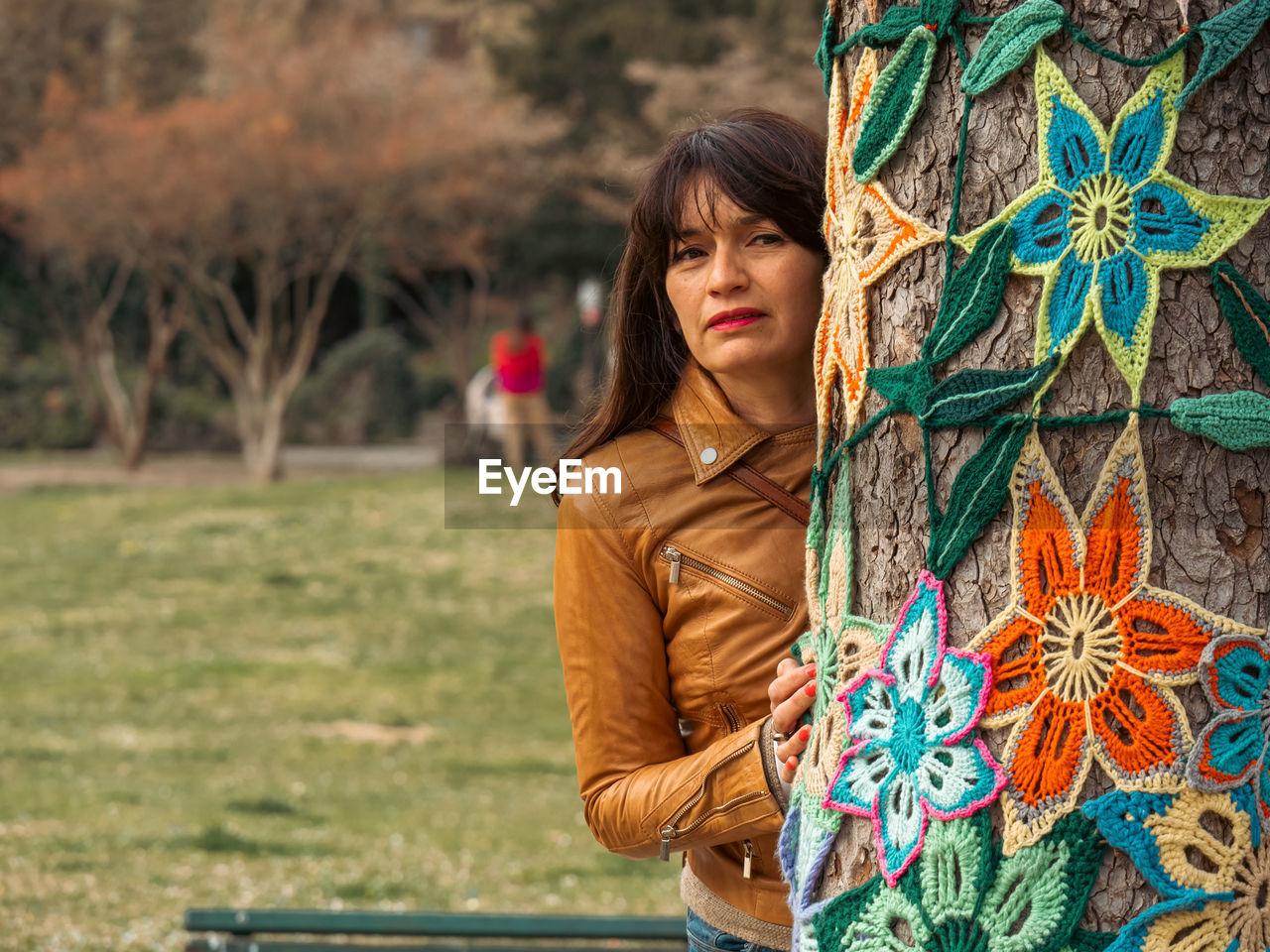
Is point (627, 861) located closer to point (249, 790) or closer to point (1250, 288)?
point (249, 790)

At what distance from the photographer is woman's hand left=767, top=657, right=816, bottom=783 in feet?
5.49

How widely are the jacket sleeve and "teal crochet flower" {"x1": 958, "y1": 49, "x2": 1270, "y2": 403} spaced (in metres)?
0.72

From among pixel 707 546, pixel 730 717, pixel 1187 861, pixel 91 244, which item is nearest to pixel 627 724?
pixel 730 717

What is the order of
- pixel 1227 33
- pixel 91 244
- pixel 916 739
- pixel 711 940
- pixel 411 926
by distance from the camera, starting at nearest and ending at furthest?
pixel 1227 33
pixel 916 739
pixel 711 940
pixel 411 926
pixel 91 244

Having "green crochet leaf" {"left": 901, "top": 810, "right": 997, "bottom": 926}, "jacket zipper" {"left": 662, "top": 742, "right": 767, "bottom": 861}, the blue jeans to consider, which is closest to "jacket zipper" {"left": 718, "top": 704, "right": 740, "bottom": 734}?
"jacket zipper" {"left": 662, "top": 742, "right": 767, "bottom": 861}

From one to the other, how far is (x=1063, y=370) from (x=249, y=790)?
642 centimetres

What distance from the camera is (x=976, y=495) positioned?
1.40 metres

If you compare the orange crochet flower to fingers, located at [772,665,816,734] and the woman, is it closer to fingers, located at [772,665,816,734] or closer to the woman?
fingers, located at [772,665,816,734]

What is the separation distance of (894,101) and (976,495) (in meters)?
0.43

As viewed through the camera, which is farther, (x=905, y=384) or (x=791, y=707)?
(x=791, y=707)

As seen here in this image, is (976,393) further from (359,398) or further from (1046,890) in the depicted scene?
(359,398)

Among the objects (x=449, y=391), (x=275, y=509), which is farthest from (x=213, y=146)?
(x=449, y=391)

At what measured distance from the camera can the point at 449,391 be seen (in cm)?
2180

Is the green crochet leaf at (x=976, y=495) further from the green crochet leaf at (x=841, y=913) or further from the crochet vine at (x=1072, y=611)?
the green crochet leaf at (x=841, y=913)
